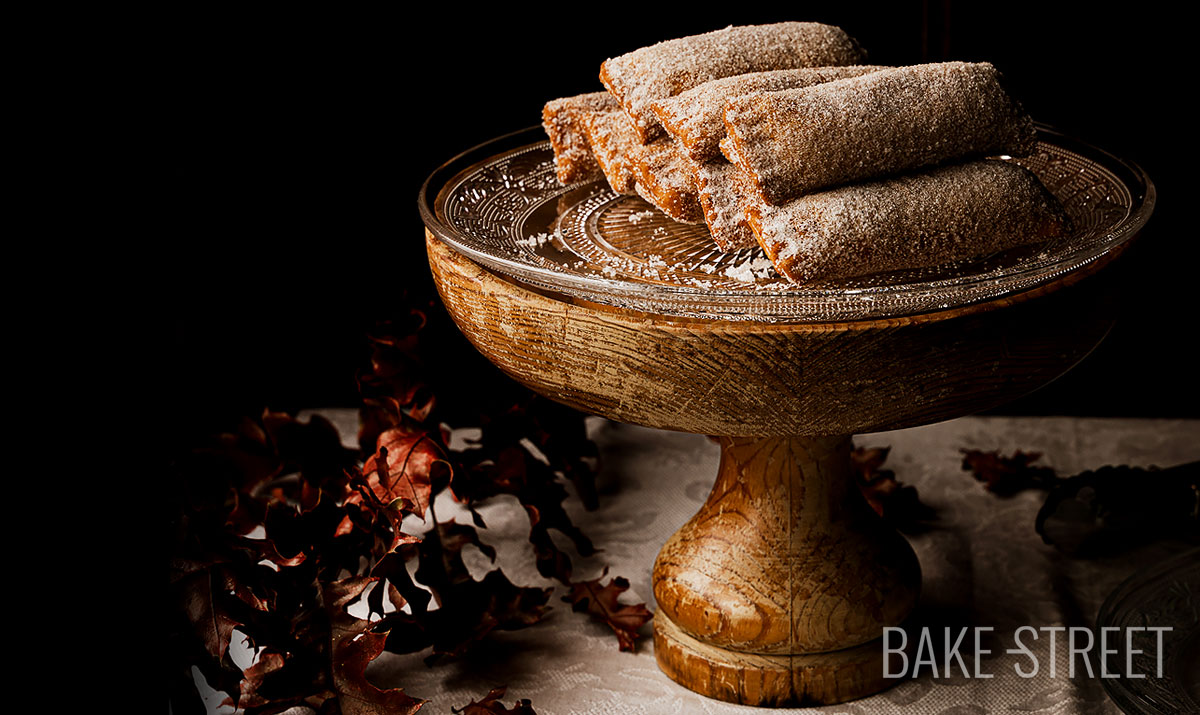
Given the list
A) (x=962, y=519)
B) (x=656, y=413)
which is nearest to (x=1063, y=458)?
(x=962, y=519)

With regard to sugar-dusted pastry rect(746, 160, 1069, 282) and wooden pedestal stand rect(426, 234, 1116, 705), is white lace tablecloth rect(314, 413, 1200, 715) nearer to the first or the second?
wooden pedestal stand rect(426, 234, 1116, 705)

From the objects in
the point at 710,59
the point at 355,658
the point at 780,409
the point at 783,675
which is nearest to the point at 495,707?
the point at 355,658

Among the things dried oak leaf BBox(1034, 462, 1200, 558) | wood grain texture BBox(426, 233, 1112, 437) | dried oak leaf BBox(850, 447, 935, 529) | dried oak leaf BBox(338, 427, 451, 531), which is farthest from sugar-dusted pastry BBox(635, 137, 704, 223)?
dried oak leaf BBox(1034, 462, 1200, 558)

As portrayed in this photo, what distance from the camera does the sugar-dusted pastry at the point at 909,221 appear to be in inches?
Answer: 32.4

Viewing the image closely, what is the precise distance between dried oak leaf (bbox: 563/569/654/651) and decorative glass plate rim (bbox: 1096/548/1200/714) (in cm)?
39

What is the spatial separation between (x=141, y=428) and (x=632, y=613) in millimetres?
455

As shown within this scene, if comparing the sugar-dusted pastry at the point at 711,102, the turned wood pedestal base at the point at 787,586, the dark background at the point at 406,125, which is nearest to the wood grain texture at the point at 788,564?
the turned wood pedestal base at the point at 787,586

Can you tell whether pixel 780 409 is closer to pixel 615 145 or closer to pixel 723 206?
pixel 723 206

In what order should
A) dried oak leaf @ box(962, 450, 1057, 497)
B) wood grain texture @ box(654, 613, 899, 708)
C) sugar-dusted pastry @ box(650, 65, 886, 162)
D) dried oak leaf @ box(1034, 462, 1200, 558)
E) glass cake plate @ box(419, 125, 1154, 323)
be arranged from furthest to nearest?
dried oak leaf @ box(962, 450, 1057, 497), dried oak leaf @ box(1034, 462, 1200, 558), wood grain texture @ box(654, 613, 899, 708), sugar-dusted pastry @ box(650, 65, 886, 162), glass cake plate @ box(419, 125, 1154, 323)

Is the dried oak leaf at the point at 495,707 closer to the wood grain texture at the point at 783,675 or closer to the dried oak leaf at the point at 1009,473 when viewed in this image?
the wood grain texture at the point at 783,675

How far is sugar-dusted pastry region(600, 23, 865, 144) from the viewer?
0.96 m

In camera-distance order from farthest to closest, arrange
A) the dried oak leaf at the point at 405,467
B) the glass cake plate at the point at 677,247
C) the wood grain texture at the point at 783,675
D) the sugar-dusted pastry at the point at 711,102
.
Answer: the dried oak leaf at the point at 405,467 < the wood grain texture at the point at 783,675 < the sugar-dusted pastry at the point at 711,102 < the glass cake plate at the point at 677,247

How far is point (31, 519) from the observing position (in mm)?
751

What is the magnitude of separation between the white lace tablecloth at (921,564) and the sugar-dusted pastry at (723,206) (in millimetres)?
396
